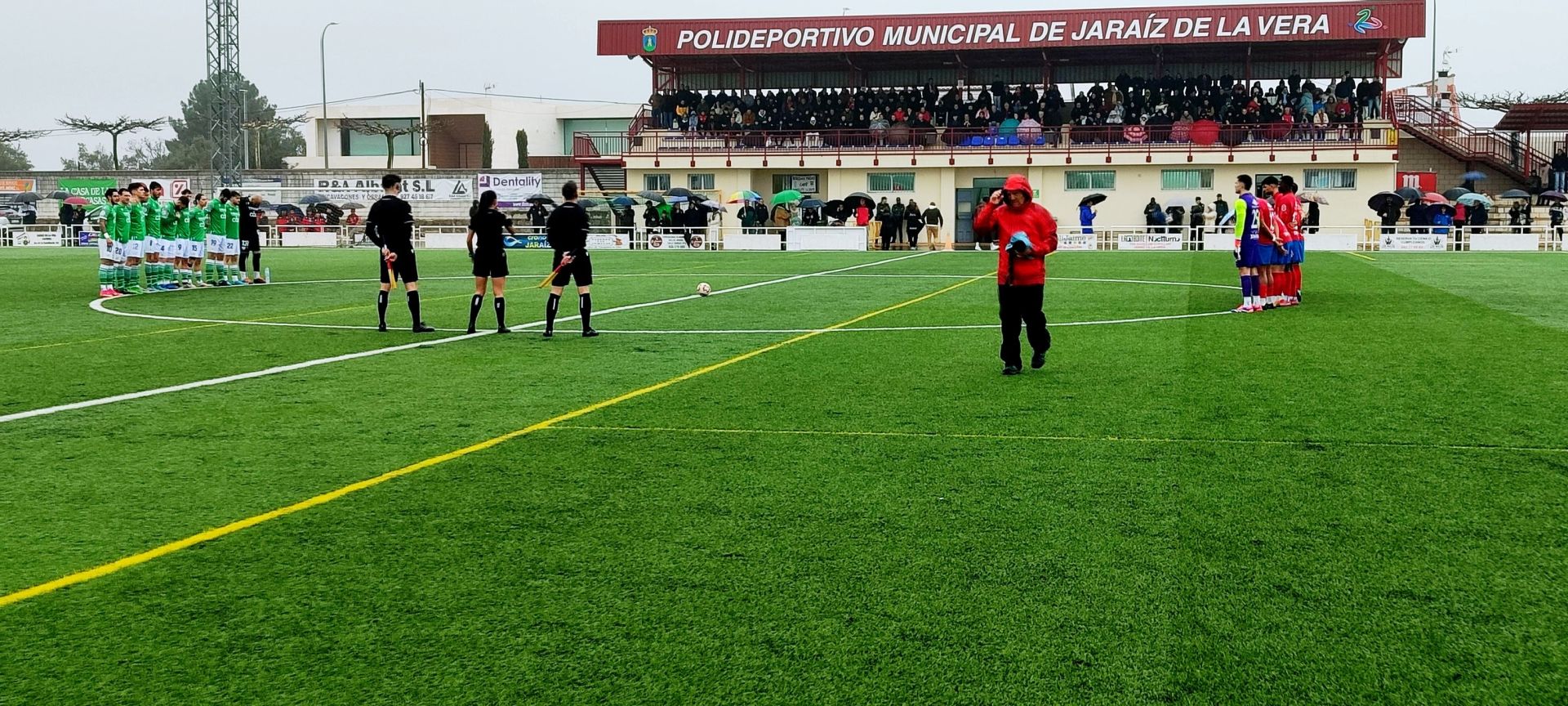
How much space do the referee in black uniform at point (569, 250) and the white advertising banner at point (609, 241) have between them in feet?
120

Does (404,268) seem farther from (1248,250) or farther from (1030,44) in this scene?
(1030,44)

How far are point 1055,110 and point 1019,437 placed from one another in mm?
51658

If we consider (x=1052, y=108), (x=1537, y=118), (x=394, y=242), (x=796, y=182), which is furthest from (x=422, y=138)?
(x=394, y=242)

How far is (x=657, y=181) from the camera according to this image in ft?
201

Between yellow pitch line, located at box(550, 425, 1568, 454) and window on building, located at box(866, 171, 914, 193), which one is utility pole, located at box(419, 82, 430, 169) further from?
yellow pitch line, located at box(550, 425, 1568, 454)

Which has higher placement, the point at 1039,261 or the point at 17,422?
the point at 1039,261

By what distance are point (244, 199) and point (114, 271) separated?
3532mm

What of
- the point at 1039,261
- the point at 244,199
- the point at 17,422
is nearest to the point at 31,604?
the point at 17,422

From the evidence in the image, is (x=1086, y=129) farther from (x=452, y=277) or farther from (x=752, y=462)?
(x=752, y=462)

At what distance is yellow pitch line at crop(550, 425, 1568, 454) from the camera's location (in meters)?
8.26

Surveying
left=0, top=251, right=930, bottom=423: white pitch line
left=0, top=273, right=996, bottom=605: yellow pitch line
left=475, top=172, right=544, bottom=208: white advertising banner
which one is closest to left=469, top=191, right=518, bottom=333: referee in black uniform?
left=0, top=251, right=930, bottom=423: white pitch line

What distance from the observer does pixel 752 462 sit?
789 centimetres

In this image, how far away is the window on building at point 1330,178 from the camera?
5494 cm

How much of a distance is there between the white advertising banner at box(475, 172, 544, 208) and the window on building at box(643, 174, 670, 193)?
509 centimetres
